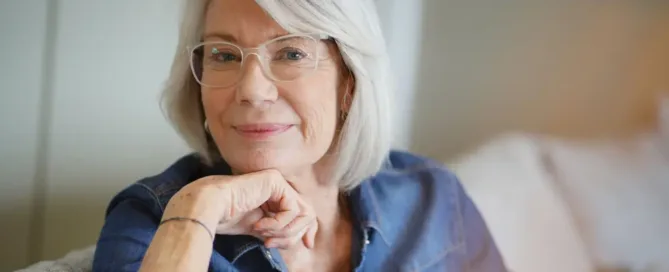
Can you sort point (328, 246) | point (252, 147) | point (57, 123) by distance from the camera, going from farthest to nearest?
point (57, 123) < point (328, 246) < point (252, 147)

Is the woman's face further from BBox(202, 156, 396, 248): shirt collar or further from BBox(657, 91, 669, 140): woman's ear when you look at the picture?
BBox(657, 91, 669, 140): woman's ear

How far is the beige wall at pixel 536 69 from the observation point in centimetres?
119

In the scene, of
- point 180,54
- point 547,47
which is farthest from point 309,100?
point 547,47

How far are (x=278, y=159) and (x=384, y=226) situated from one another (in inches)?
10.1

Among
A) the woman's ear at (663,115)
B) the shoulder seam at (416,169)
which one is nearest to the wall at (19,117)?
the shoulder seam at (416,169)

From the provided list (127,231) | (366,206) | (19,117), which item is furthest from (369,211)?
(19,117)

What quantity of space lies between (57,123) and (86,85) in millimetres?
92

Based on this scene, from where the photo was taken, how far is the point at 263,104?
0.87 meters

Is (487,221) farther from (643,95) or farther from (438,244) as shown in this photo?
(643,95)

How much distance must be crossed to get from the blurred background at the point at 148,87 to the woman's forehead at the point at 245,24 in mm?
387

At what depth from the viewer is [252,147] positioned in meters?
0.89

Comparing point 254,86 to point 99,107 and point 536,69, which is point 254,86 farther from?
point 536,69

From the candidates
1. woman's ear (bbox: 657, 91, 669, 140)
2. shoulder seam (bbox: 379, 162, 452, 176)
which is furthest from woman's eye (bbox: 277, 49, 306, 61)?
woman's ear (bbox: 657, 91, 669, 140)

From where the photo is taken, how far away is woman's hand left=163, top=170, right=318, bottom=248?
2.52 ft
